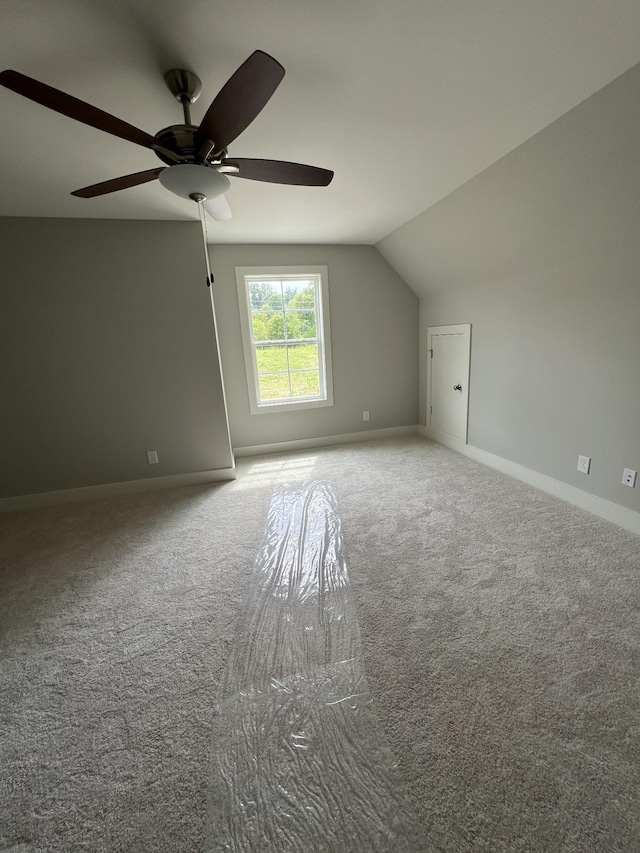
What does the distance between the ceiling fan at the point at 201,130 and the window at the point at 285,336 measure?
2.10m

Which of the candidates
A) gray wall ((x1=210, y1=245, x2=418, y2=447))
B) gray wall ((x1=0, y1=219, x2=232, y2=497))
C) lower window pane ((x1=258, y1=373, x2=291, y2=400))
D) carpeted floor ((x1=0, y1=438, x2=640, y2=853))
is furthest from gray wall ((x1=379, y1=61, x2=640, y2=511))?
gray wall ((x1=0, y1=219, x2=232, y2=497))

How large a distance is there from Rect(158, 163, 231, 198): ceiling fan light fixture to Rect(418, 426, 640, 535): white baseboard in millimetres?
2916

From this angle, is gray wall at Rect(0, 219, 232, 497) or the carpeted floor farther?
gray wall at Rect(0, 219, 232, 497)

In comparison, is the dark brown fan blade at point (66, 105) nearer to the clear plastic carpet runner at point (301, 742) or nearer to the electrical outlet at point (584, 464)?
the clear plastic carpet runner at point (301, 742)

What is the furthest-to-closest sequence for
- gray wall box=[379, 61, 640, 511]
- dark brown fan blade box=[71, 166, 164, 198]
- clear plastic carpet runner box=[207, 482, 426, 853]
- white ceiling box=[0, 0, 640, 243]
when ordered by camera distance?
gray wall box=[379, 61, 640, 511]
dark brown fan blade box=[71, 166, 164, 198]
white ceiling box=[0, 0, 640, 243]
clear plastic carpet runner box=[207, 482, 426, 853]

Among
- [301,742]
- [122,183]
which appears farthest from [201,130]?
[301,742]

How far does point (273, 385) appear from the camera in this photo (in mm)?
3846

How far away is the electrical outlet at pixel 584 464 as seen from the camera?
7.57 ft

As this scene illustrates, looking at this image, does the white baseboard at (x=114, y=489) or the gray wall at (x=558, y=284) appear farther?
the white baseboard at (x=114, y=489)

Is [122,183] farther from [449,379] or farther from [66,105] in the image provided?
[449,379]

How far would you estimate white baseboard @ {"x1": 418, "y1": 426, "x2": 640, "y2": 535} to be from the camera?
212 centimetres

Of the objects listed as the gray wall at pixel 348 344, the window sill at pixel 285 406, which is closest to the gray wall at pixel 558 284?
the gray wall at pixel 348 344

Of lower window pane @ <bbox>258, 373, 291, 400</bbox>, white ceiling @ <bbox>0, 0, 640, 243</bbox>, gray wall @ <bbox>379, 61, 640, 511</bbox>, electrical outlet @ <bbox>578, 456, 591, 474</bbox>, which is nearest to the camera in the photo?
white ceiling @ <bbox>0, 0, 640, 243</bbox>

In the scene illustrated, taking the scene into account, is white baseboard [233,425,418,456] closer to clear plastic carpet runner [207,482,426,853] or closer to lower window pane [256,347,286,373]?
lower window pane [256,347,286,373]
